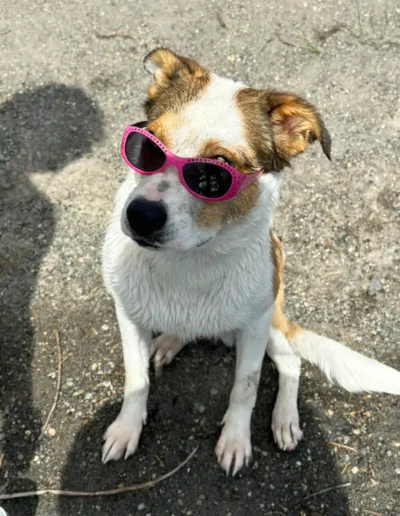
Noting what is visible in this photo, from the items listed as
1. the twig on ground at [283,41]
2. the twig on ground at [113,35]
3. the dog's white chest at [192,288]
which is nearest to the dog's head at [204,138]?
the dog's white chest at [192,288]

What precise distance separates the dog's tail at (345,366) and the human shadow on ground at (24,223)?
1.76 m

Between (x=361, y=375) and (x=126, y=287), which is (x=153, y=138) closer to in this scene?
(x=126, y=287)

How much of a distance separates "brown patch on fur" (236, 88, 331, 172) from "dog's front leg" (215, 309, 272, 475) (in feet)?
3.28

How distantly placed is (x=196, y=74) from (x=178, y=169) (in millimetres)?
684

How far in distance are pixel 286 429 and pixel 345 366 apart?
0.53 metres

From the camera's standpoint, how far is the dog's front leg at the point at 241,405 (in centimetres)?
319

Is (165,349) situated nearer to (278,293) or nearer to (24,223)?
(278,293)

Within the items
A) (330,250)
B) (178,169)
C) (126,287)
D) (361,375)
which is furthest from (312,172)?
(178,169)

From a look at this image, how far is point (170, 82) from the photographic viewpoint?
2742 millimetres

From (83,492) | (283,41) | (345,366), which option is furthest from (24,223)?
(283,41)

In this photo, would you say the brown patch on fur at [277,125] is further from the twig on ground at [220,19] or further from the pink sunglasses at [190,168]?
the twig on ground at [220,19]

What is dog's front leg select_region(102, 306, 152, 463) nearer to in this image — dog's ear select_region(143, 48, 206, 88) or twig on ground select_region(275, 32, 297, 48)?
dog's ear select_region(143, 48, 206, 88)

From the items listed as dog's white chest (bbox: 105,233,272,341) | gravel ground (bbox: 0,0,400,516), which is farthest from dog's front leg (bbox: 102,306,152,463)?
dog's white chest (bbox: 105,233,272,341)

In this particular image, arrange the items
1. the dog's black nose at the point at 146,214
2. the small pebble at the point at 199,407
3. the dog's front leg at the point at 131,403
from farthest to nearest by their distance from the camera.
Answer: the small pebble at the point at 199,407
the dog's front leg at the point at 131,403
the dog's black nose at the point at 146,214
